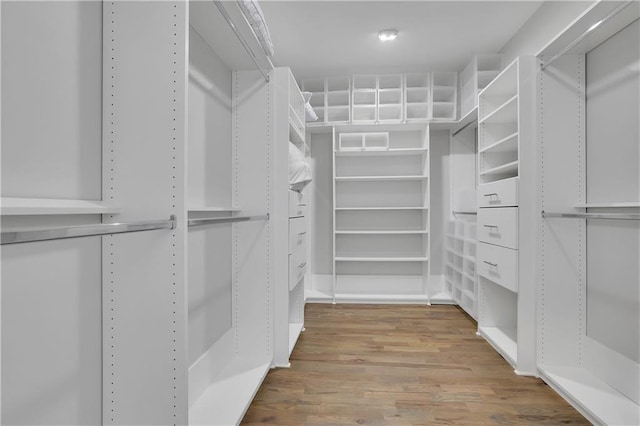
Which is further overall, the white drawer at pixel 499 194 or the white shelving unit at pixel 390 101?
the white shelving unit at pixel 390 101

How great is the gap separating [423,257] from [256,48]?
9.14 feet

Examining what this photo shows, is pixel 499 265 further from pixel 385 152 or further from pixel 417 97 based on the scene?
pixel 417 97

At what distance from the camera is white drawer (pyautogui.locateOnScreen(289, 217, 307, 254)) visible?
223cm

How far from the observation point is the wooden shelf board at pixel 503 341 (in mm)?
2166

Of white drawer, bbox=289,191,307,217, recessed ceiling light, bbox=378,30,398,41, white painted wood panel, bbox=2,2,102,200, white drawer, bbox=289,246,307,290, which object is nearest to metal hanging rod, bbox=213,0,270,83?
white painted wood panel, bbox=2,2,102,200

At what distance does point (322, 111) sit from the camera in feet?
12.1

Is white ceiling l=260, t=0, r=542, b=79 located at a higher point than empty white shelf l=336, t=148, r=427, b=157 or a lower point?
higher

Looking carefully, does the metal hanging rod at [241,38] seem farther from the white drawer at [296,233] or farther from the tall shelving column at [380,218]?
the tall shelving column at [380,218]

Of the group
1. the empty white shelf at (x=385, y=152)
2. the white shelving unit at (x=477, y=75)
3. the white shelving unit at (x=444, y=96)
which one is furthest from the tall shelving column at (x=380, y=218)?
the white shelving unit at (x=477, y=75)

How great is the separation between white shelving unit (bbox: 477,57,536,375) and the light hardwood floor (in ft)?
0.68

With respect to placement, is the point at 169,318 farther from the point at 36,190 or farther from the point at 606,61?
the point at 606,61

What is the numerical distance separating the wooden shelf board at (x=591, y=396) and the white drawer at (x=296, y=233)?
1629mm

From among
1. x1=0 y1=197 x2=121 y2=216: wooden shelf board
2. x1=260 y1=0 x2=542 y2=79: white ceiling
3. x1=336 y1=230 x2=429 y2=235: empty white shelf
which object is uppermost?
x1=260 y1=0 x2=542 y2=79: white ceiling

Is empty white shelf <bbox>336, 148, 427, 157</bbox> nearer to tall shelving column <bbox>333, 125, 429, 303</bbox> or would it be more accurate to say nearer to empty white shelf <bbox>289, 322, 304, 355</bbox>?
tall shelving column <bbox>333, 125, 429, 303</bbox>
